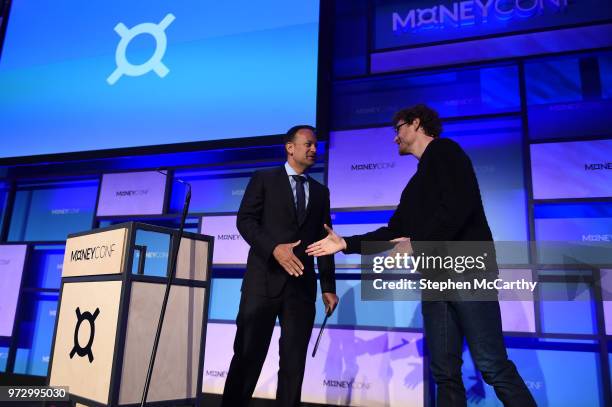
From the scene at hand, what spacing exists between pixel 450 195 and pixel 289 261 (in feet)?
2.24

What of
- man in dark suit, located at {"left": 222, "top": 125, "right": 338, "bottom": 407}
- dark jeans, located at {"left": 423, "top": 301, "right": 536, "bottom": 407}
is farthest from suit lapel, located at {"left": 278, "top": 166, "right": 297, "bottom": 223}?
dark jeans, located at {"left": 423, "top": 301, "right": 536, "bottom": 407}

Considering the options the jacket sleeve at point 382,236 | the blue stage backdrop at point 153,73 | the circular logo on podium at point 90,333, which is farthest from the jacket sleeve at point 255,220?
the blue stage backdrop at point 153,73

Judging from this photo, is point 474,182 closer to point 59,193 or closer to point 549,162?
point 549,162

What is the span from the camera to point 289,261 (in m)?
2.00

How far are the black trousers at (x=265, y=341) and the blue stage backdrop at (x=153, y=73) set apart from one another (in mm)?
1438

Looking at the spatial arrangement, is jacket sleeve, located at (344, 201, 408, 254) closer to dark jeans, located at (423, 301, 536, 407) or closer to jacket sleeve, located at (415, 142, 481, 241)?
jacket sleeve, located at (415, 142, 481, 241)

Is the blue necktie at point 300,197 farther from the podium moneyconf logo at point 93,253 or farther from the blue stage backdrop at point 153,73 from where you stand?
the blue stage backdrop at point 153,73

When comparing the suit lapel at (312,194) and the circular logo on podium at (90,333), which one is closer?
the circular logo on podium at (90,333)

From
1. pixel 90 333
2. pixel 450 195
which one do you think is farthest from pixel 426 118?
pixel 90 333

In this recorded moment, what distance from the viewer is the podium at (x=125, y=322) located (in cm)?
177

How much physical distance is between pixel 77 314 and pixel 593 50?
2972mm

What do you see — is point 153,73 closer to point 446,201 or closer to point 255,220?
point 255,220

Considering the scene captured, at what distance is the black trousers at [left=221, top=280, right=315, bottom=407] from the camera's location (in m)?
2.04

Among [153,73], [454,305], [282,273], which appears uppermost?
[153,73]
